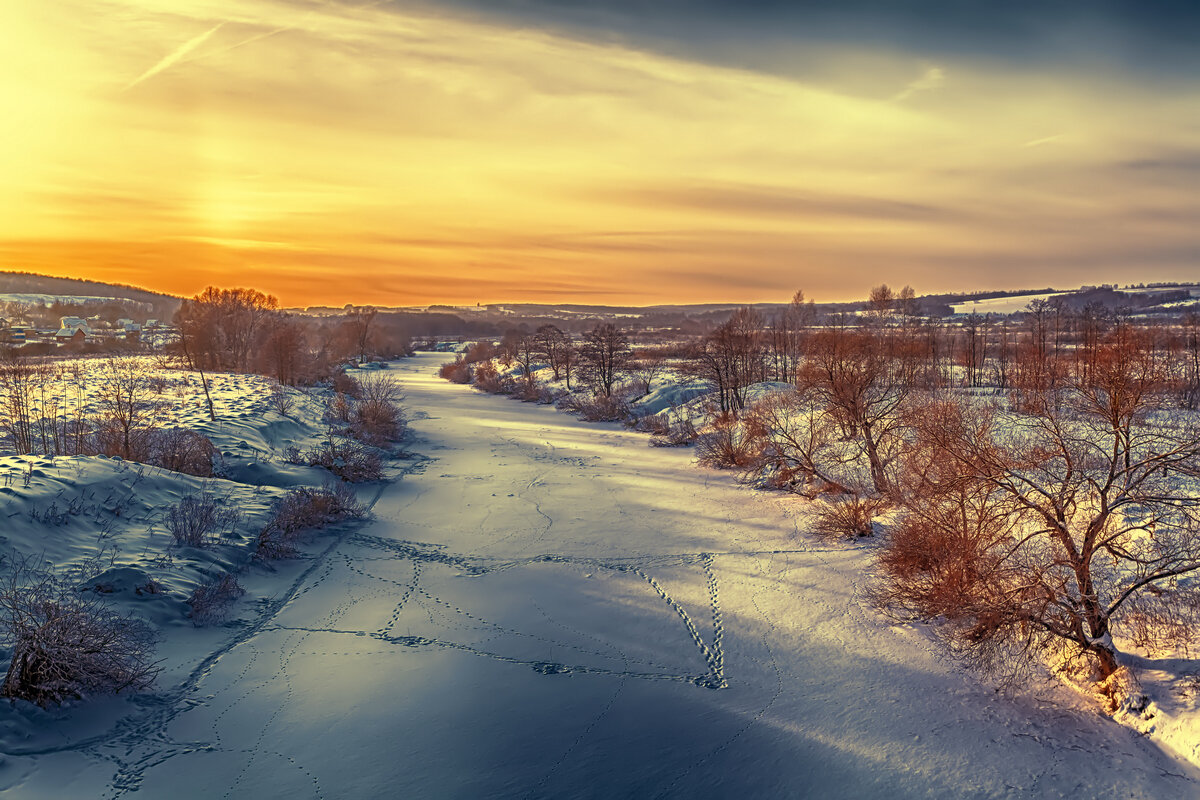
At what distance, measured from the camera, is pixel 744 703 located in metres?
8.54

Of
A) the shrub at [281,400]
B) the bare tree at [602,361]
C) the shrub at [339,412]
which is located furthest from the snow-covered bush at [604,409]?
the shrub at [281,400]

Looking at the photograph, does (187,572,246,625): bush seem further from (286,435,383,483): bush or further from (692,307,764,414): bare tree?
(692,307,764,414): bare tree

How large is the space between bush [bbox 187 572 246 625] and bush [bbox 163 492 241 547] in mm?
1170

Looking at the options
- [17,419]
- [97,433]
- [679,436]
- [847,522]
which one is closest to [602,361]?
[679,436]

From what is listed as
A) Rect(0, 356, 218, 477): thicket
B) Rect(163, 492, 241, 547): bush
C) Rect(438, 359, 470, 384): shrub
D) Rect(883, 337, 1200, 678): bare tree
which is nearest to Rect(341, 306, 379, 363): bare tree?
Rect(438, 359, 470, 384): shrub

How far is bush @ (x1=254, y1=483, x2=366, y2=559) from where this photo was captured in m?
13.3

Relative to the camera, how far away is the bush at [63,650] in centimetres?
713

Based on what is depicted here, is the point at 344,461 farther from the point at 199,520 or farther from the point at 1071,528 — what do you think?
the point at 1071,528

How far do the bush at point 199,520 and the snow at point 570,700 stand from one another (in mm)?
1160

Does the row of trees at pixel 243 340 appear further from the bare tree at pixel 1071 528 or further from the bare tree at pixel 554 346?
the bare tree at pixel 1071 528

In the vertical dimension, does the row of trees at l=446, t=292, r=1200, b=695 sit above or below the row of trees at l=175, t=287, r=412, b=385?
below

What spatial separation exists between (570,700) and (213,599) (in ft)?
20.3

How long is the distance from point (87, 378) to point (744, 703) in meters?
31.2

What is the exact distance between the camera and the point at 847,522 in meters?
14.8
